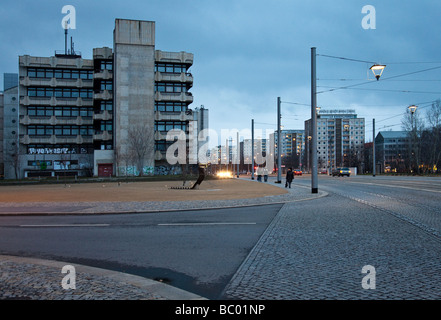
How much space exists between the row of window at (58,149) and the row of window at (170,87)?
61.0ft

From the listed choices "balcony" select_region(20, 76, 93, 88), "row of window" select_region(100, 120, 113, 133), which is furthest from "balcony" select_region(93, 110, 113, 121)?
"balcony" select_region(20, 76, 93, 88)

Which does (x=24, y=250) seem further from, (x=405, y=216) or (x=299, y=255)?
(x=405, y=216)

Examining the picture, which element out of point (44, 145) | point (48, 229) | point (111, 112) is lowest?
point (48, 229)

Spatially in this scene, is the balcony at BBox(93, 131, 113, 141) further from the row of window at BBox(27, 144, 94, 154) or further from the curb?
the curb

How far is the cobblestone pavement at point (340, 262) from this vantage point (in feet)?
14.8

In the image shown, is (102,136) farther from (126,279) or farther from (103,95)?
(126,279)

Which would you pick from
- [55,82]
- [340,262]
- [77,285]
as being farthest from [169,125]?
[77,285]

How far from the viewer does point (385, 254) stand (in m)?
6.44

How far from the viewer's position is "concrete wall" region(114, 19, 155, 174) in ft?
216

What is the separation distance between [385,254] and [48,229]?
882 cm

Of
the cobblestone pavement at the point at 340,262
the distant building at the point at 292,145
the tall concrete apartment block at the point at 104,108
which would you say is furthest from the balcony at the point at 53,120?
the distant building at the point at 292,145

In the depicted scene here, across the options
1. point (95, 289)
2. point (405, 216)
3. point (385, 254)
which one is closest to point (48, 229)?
point (95, 289)

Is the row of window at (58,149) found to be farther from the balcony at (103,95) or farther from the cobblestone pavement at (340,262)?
the cobblestone pavement at (340,262)

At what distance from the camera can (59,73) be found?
233ft
